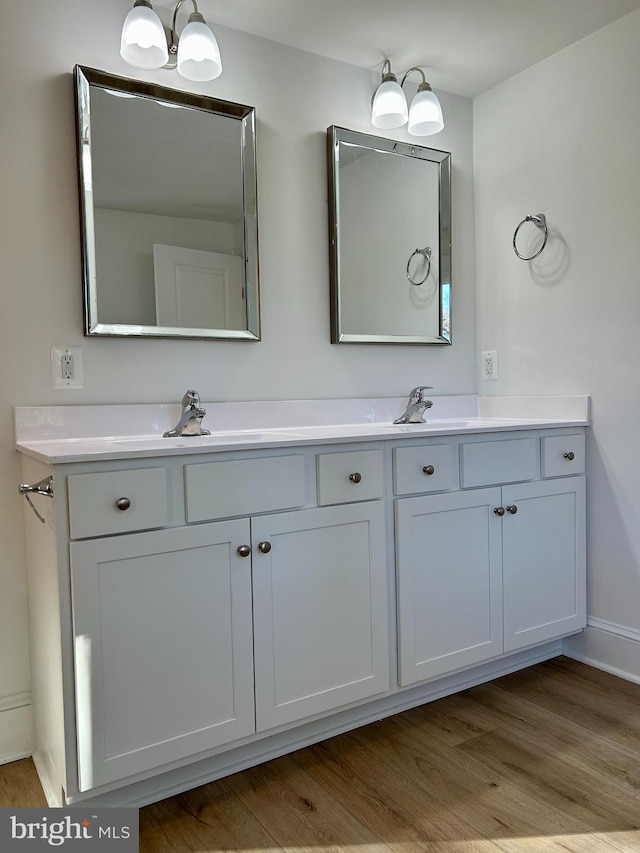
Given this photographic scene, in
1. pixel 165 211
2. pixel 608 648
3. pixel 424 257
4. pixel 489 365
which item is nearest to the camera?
pixel 165 211

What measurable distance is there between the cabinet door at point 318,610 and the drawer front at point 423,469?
4.1 inches

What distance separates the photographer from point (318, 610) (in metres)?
1.67

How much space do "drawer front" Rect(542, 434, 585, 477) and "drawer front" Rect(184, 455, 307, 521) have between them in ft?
3.04

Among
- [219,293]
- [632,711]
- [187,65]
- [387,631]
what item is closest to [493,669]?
[632,711]

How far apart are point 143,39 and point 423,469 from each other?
141cm

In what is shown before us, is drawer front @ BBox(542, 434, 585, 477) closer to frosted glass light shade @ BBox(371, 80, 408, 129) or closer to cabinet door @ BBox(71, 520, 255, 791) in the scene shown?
cabinet door @ BBox(71, 520, 255, 791)

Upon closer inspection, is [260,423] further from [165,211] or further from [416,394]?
[165,211]

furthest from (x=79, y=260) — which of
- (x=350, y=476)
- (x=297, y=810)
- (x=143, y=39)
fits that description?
(x=297, y=810)

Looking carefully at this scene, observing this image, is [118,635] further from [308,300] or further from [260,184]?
[260,184]

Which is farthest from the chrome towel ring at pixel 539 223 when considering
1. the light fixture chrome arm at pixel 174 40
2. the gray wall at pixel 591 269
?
the light fixture chrome arm at pixel 174 40

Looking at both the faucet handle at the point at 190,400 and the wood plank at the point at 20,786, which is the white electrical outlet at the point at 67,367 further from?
the wood plank at the point at 20,786

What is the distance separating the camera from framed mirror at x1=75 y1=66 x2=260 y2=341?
183 cm

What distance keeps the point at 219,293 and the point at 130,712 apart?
1.21 meters

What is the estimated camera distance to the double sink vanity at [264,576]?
4.54 ft
